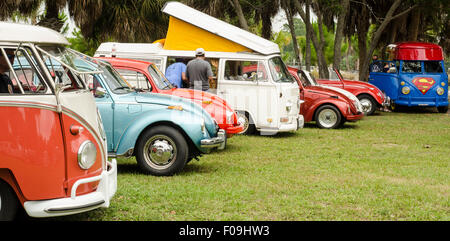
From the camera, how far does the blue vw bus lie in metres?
20.6

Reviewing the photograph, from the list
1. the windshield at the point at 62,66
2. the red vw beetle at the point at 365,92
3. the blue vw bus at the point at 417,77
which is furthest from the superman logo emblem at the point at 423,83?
the windshield at the point at 62,66

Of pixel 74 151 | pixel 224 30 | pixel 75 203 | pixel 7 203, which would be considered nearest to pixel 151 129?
pixel 74 151

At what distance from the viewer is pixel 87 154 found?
534 centimetres

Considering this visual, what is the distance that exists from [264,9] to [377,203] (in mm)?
18952

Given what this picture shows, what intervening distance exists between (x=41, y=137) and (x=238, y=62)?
8370 millimetres

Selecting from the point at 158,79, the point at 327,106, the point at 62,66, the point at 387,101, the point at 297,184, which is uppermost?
the point at 62,66

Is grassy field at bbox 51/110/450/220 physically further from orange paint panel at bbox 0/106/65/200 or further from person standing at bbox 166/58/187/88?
person standing at bbox 166/58/187/88


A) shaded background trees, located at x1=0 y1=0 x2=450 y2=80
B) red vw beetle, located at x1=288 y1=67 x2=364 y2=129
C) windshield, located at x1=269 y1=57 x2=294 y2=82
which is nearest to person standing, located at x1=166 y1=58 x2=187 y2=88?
windshield, located at x1=269 y1=57 x2=294 y2=82

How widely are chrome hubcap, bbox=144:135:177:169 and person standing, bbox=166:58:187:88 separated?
184 inches

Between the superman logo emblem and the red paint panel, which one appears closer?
the red paint panel

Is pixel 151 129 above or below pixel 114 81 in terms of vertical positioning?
below

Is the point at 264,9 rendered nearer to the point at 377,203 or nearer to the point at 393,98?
the point at 393,98

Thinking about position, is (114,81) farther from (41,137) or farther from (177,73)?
(177,73)
